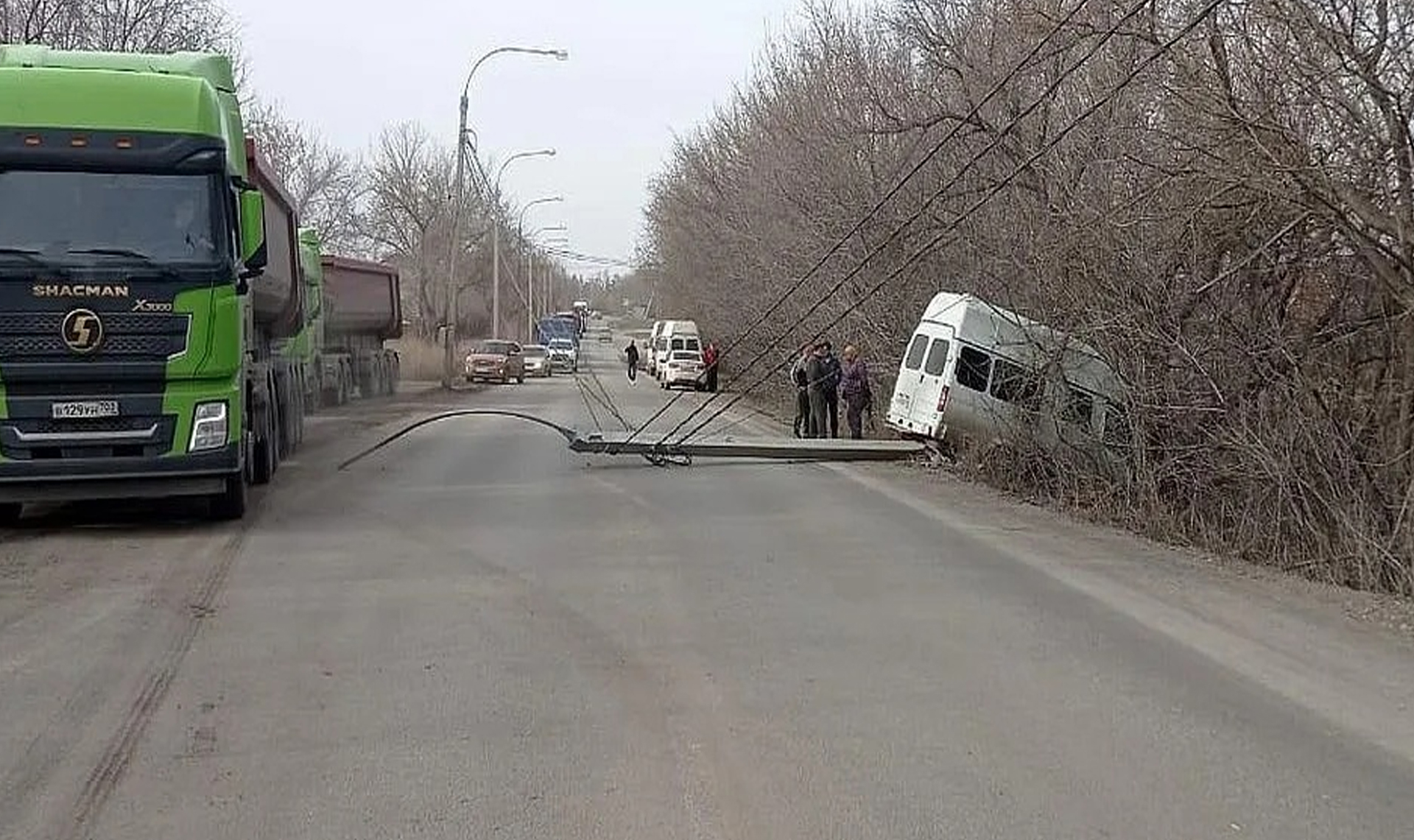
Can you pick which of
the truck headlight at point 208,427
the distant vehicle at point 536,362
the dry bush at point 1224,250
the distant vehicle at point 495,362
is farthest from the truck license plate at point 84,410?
the distant vehicle at point 536,362

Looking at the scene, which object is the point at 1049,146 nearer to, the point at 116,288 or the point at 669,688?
the point at 116,288

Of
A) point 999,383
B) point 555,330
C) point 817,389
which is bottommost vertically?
point 817,389

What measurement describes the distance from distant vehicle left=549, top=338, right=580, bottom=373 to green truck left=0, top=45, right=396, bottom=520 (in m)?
55.7

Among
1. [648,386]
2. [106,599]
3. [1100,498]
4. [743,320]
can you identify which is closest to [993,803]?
[106,599]

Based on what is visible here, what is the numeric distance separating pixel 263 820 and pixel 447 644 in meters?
3.03

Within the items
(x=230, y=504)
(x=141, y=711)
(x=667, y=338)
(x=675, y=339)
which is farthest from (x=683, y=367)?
(x=141, y=711)

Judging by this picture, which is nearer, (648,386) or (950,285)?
(950,285)

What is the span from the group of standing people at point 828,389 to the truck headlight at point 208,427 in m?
12.9

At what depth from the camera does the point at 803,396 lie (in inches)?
988

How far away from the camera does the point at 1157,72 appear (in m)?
15.0

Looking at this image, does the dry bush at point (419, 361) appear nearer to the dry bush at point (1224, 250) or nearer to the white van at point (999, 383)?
the dry bush at point (1224, 250)

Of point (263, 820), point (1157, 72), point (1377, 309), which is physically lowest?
point (263, 820)

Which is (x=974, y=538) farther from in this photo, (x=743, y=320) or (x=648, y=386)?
(x=648, y=386)

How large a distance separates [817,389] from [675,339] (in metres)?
28.7
